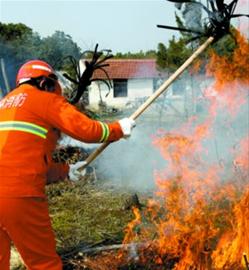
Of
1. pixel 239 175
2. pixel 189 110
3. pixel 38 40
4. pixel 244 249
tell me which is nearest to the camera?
pixel 244 249

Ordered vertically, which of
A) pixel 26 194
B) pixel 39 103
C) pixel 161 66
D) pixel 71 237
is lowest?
pixel 71 237

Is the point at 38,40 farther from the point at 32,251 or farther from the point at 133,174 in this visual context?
the point at 32,251

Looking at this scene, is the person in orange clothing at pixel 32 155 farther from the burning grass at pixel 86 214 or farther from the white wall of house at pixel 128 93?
the white wall of house at pixel 128 93

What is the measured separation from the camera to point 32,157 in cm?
379

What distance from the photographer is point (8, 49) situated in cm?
2016

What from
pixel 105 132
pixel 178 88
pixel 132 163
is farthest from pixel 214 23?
pixel 178 88

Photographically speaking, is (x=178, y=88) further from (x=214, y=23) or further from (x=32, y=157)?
(x=32, y=157)

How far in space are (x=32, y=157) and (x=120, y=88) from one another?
3326 centimetres

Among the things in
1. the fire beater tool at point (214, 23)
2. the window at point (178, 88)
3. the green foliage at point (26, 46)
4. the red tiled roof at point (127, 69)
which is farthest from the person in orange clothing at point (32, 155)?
the red tiled roof at point (127, 69)

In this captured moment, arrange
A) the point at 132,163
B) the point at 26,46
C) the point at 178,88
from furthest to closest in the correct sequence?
the point at 26,46 → the point at 178,88 → the point at 132,163

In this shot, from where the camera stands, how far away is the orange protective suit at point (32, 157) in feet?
12.3

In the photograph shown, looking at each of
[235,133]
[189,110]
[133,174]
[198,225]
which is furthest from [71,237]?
[189,110]

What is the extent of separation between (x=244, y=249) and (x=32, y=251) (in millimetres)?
1938

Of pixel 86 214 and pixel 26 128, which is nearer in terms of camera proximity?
pixel 26 128
